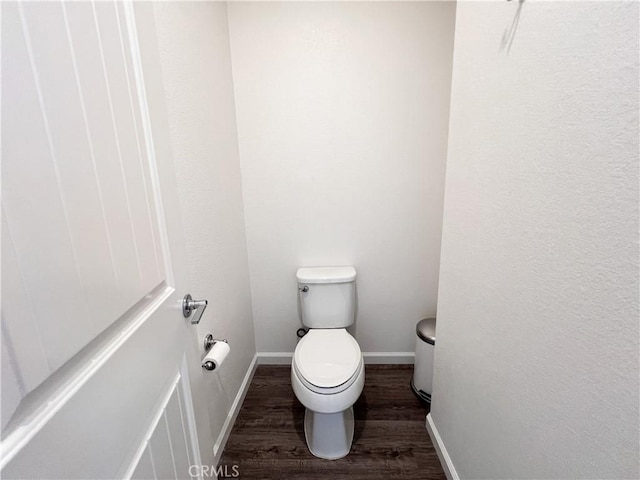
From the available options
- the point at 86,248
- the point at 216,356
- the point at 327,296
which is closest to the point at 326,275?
the point at 327,296

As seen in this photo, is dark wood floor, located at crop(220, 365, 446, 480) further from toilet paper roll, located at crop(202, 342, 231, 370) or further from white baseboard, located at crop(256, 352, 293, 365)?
toilet paper roll, located at crop(202, 342, 231, 370)

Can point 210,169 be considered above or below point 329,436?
above

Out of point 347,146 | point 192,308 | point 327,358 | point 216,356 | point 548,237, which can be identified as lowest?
point 327,358

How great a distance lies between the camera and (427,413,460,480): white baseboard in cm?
121

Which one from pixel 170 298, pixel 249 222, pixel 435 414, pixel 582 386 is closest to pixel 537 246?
pixel 582 386

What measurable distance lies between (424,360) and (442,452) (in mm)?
443

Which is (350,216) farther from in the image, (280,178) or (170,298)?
(170,298)

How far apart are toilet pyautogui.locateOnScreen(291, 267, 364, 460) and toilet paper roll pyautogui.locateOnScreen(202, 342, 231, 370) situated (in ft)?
1.43

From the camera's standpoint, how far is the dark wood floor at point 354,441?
132 cm

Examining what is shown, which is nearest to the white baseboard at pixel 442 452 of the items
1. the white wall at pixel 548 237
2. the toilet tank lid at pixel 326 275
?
the white wall at pixel 548 237

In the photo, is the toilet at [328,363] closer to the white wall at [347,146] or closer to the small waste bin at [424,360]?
the white wall at [347,146]

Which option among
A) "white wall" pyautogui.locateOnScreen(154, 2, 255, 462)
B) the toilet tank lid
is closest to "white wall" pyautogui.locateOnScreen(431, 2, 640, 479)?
the toilet tank lid

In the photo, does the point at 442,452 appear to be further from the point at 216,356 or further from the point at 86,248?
the point at 86,248

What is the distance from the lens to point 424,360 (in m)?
1.66
